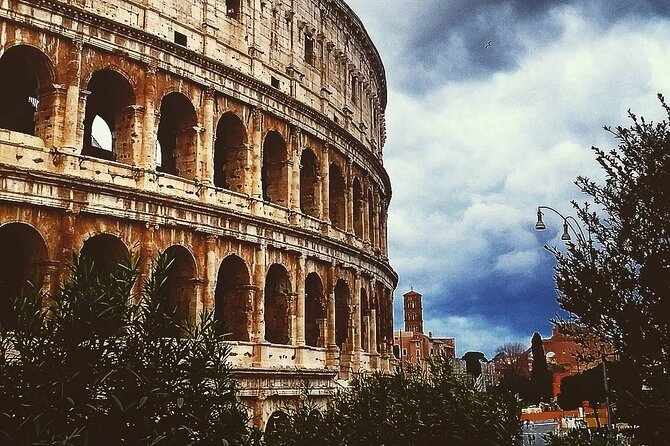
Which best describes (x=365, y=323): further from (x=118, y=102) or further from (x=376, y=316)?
(x=118, y=102)

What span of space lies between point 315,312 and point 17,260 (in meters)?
8.84

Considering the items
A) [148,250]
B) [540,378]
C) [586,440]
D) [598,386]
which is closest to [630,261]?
[586,440]

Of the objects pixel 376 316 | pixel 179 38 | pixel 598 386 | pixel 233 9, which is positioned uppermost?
pixel 233 9

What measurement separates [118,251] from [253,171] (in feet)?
15.2

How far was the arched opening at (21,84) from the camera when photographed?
16188 millimetres

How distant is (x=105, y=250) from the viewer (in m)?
17.1

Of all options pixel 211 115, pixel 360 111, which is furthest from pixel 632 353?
pixel 360 111

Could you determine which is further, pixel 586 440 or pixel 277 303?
pixel 277 303

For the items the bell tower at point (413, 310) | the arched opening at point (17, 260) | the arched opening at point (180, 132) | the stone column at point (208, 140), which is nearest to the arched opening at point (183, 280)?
the stone column at point (208, 140)

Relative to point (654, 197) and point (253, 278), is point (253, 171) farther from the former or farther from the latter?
point (654, 197)

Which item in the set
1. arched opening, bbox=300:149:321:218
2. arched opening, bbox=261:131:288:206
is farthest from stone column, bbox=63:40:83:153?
arched opening, bbox=300:149:321:218

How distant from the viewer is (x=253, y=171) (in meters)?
20.3

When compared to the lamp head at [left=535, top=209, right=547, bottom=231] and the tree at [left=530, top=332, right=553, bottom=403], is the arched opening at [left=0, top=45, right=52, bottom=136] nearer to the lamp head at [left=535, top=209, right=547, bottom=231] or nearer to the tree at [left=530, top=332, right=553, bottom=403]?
the lamp head at [left=535, top=209, right=547, bottom=231]

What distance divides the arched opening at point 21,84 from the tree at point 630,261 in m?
11.3
